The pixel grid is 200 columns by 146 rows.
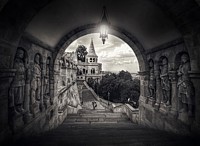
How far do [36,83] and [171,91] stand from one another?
185 inches

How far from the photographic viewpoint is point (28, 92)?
4.23 metres

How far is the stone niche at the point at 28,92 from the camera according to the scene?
3.38 metres

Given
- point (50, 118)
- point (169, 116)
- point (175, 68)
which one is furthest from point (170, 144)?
point (50, 118)

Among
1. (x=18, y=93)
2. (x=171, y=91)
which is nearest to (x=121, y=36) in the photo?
(x=171, y=91)

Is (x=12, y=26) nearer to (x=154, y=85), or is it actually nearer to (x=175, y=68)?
(x=175, y=68)

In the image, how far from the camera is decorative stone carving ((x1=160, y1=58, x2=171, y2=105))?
4844 millimetres

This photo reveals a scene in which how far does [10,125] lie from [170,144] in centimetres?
364

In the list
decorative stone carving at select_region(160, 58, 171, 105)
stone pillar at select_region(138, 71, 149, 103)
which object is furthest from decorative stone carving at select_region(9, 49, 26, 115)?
stone pillar at select_region(138, 71, 149, 103)

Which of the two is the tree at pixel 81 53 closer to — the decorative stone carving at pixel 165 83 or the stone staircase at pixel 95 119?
the stone staircase at pixel 95 119

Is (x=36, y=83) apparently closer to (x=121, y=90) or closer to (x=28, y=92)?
(x=28, y=92)

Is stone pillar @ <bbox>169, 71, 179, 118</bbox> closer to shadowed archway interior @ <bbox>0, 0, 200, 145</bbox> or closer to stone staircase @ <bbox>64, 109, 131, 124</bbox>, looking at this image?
shadowed archway interior @ <bbox>0, 0, 200, 145</bbox>

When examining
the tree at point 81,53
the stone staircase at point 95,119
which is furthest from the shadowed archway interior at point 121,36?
the tree at point 81,53

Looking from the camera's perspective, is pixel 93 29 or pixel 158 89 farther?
pixel 93 29

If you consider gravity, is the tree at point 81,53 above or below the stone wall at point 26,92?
above
